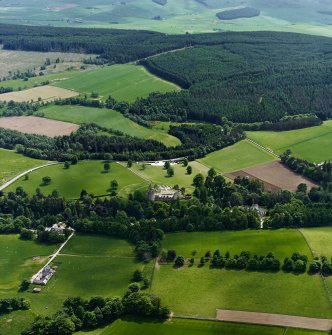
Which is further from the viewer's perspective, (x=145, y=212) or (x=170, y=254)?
(x=145, y=212)

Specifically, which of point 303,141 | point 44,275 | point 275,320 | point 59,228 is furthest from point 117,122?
point 275,320

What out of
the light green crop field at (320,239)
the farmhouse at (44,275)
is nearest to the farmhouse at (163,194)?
the light green crop field at (320,239)

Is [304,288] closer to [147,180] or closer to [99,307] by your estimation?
[99,307]

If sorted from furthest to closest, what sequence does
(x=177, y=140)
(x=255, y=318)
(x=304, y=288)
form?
(x=177, y=140), (x=304, y=288), (x=255, y=318)

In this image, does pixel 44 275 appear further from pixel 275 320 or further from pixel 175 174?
pixel 175 174

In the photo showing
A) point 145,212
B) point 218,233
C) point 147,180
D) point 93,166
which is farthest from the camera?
point 93,166

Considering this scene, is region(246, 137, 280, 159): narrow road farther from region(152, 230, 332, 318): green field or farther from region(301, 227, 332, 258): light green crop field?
region(152, 230, 332, 318): green field

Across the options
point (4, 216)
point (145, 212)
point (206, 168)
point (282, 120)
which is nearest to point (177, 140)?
point (206, 168)
